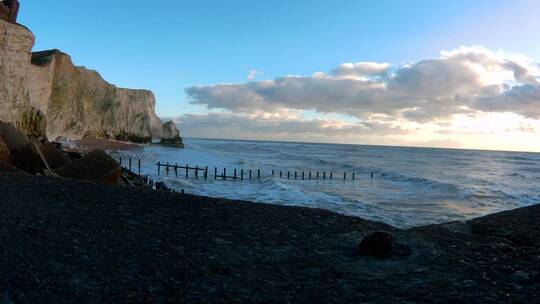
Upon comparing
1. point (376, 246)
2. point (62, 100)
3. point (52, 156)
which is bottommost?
point (376, 246)

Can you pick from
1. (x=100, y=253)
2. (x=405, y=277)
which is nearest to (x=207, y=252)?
(x=100, y=253)

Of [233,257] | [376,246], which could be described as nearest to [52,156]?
[233,257]

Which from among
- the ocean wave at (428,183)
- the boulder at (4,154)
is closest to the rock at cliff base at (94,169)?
the boulder at (4,154)

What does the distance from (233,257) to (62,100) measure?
55331mm

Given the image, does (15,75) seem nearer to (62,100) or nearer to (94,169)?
(62,100)

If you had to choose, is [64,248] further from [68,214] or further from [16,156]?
[16,156]

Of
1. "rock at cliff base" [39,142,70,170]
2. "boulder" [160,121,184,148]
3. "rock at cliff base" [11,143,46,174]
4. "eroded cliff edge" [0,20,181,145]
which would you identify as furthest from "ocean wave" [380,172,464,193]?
"boulder" [160,121,184,148]

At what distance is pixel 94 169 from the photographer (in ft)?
49.3

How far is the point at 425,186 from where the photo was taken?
33625mm

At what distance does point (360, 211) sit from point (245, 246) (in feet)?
44.5

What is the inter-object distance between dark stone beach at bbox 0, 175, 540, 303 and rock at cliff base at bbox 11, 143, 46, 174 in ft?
18.0

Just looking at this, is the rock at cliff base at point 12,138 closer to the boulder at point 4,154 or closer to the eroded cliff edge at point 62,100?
the boulder at point 4,154

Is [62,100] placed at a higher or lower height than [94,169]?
higher

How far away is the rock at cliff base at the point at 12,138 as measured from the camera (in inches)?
639
